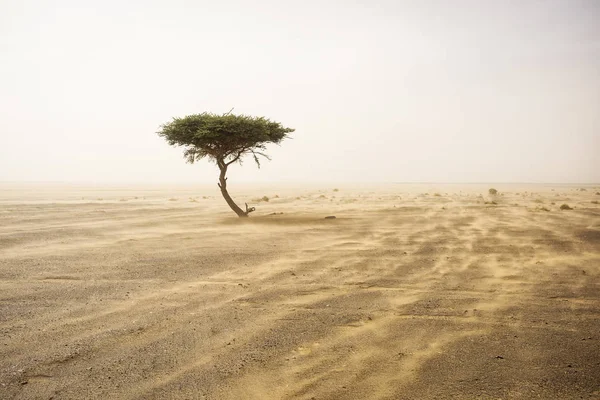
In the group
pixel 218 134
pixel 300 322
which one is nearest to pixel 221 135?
pixel 218 134

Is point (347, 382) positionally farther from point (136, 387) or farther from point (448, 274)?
point (448, 274)

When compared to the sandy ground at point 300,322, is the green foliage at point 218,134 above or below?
above

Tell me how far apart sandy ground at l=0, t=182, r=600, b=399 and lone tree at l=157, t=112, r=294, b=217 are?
862 centimetres

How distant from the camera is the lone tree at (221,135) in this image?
1683 cm

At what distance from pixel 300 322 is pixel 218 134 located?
44.5ft

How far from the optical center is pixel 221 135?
16906 millimetres

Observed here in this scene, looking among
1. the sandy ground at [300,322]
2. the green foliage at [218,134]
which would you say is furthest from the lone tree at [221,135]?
the sandy ground at [300,322]

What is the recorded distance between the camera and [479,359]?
11.3 ft

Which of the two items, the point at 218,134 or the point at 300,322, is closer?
the point at 300,322

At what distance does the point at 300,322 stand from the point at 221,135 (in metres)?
13.8

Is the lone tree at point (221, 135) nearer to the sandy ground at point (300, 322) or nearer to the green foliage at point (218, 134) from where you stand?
the green foliage at point (218, 134)

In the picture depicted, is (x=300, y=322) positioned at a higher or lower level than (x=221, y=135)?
lower

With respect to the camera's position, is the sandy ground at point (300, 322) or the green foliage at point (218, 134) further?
the green foliage at point (218, 134)

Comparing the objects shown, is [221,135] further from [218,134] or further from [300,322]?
[300,322]
